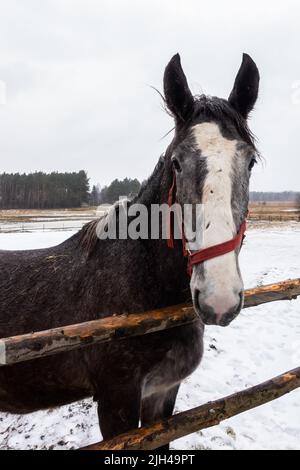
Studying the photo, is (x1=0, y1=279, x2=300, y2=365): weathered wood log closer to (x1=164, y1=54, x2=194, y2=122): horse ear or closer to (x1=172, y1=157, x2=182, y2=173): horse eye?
(x1=172, y1=157, x2=182, y2=173): horse eye

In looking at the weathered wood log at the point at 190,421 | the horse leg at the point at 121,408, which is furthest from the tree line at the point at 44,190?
the weathered wood log at the point at 190,421

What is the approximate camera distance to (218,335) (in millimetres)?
6406

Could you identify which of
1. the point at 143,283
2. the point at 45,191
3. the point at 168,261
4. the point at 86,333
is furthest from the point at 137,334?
the point at 45,191

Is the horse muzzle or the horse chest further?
the horse chest

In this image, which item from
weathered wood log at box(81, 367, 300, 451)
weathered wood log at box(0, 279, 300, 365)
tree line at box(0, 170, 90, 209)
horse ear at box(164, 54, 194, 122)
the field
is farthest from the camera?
tree line at box(0, 170, 90, 209)

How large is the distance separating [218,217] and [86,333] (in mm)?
964

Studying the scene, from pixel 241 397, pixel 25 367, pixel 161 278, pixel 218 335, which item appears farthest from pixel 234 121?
pixel 218 335

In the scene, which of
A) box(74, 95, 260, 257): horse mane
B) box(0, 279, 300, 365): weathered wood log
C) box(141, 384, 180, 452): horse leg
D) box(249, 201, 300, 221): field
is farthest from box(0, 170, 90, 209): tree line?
box(0, 279, 300, 365): weathered wood log

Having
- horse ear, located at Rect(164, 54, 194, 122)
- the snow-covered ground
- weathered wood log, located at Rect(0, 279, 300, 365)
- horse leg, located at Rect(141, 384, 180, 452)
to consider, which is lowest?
the snow-covered ground

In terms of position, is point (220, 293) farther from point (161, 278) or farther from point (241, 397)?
point (241, 397)

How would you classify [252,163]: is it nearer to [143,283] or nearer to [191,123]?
[191,123]

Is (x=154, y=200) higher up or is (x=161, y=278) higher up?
(x=154, y=200)

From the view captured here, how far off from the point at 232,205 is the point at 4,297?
2088mm

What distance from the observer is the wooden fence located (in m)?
1.62
